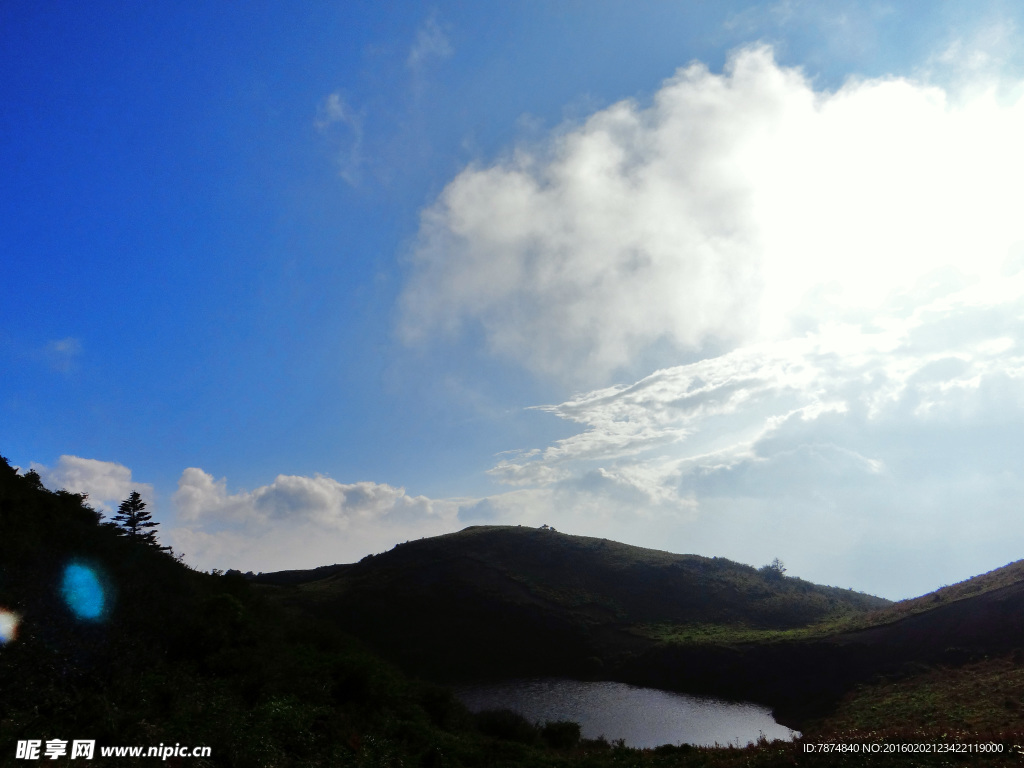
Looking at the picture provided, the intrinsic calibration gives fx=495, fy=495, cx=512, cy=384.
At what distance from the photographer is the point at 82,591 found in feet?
52.3

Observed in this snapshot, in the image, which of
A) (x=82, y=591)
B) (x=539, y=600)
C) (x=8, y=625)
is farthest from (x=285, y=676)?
(x=539, y=600)

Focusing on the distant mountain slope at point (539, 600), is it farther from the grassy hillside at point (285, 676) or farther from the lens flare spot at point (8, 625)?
the lens flare spot at point (8, 625)

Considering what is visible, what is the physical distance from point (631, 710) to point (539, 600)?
2859 cm

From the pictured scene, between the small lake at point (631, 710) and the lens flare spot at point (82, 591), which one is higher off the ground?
the lens flare spot at point (82, 591)

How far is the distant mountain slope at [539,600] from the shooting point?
56.8m

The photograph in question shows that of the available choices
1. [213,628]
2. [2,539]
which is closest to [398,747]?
[213,628]

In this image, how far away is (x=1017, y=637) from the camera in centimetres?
3281

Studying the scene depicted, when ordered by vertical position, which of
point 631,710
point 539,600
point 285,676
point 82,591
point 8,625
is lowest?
point 631,710

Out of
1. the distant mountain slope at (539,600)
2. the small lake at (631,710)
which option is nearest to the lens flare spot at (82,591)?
the small lake at (631,710)

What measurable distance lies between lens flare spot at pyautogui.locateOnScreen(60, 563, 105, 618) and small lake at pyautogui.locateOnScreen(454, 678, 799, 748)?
2653cm

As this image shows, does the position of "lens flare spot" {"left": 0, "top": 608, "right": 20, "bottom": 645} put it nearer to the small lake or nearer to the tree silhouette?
the small lake

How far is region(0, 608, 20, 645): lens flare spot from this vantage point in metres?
12.5

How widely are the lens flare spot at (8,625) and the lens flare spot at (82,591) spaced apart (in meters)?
2.11

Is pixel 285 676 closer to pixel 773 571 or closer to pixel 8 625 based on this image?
pixel 8 625
